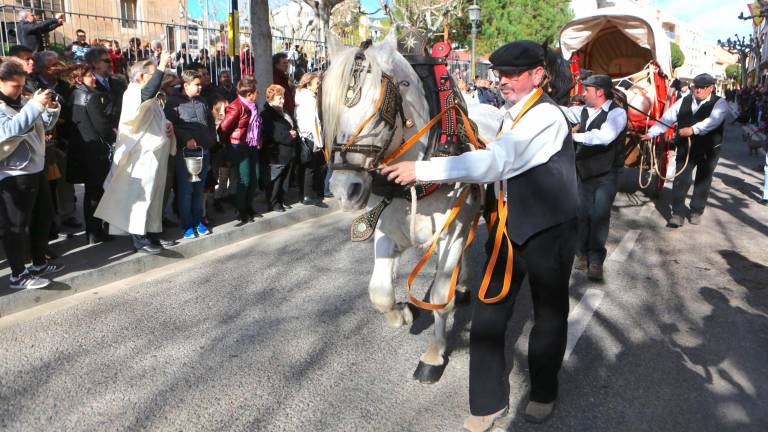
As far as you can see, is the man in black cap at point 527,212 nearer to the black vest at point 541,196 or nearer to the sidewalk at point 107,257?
the black vest at point 541,196

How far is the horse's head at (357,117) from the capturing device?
2768 mm

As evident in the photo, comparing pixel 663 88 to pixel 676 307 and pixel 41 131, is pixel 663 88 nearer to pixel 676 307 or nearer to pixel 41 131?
pixel 676 307

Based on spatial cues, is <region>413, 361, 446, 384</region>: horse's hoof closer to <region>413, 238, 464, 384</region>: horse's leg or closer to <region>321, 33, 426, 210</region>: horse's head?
<region>413, 238, 464, 384</region>: horse's leg

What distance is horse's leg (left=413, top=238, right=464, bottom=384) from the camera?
136 inches

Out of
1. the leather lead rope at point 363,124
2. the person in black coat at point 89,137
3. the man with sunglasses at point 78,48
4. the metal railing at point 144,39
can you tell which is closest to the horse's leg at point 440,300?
the leather lead rope at point 363,124

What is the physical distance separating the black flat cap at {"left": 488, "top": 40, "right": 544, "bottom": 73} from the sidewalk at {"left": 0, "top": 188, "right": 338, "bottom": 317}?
415 centimetres

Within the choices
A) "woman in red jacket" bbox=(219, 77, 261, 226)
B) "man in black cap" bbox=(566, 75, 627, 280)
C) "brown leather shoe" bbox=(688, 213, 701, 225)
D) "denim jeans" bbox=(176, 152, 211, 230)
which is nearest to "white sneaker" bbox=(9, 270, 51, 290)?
"denim jeans" bbox=(176, 152, 211, 230)

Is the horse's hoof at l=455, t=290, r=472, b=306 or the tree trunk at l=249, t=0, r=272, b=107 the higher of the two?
the tree trunk at l=249, t=0, r=272, b=107

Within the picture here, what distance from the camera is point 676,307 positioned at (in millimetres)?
4660

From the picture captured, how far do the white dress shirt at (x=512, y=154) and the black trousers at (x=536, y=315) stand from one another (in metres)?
0.41

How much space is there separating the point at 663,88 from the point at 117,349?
8020 mm

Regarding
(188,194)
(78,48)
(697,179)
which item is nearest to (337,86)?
→ (188,194)

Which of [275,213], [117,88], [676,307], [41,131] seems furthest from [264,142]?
[676,307]

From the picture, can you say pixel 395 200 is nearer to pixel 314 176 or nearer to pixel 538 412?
pixel 538 412
